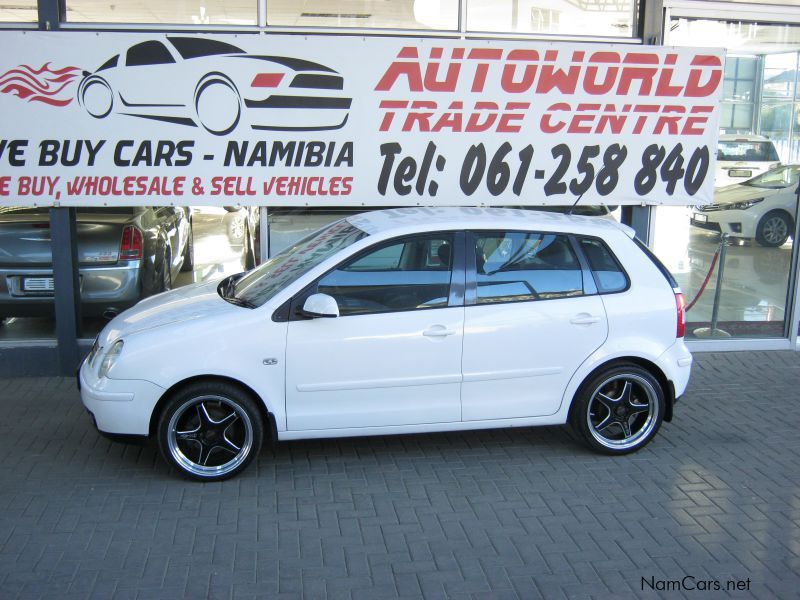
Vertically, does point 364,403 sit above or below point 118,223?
below

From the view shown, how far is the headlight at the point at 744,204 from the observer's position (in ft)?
29.3

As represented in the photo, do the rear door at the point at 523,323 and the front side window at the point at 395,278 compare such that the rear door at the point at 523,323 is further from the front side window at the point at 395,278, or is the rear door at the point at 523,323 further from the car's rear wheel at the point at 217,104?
the car's rear wheel at the point at 217,104

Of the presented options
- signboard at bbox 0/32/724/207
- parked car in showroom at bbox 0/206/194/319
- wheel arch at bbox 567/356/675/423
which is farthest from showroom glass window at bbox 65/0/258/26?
wheel arch at bbox 567/356/675/423

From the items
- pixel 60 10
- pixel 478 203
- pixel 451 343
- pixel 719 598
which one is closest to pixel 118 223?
pixel 60 10

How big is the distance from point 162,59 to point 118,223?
1.53 metres

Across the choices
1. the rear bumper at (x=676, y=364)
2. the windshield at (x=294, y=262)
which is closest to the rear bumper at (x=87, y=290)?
the windshield at (x=294, y=262)

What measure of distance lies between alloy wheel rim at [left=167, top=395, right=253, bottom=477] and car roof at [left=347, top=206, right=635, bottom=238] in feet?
4.90

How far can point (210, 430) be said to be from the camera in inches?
213

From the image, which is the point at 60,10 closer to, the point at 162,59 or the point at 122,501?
the point at 162,59

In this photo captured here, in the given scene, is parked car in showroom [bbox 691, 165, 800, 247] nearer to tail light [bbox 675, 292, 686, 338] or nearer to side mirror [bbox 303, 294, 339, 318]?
tail light [bbox 675, 292, 686, 338]

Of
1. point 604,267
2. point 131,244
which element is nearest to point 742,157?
point 604,267

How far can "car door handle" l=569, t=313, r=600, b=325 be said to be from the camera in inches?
226

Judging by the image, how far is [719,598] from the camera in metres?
4.25

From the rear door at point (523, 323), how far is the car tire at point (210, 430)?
4.61 feet
